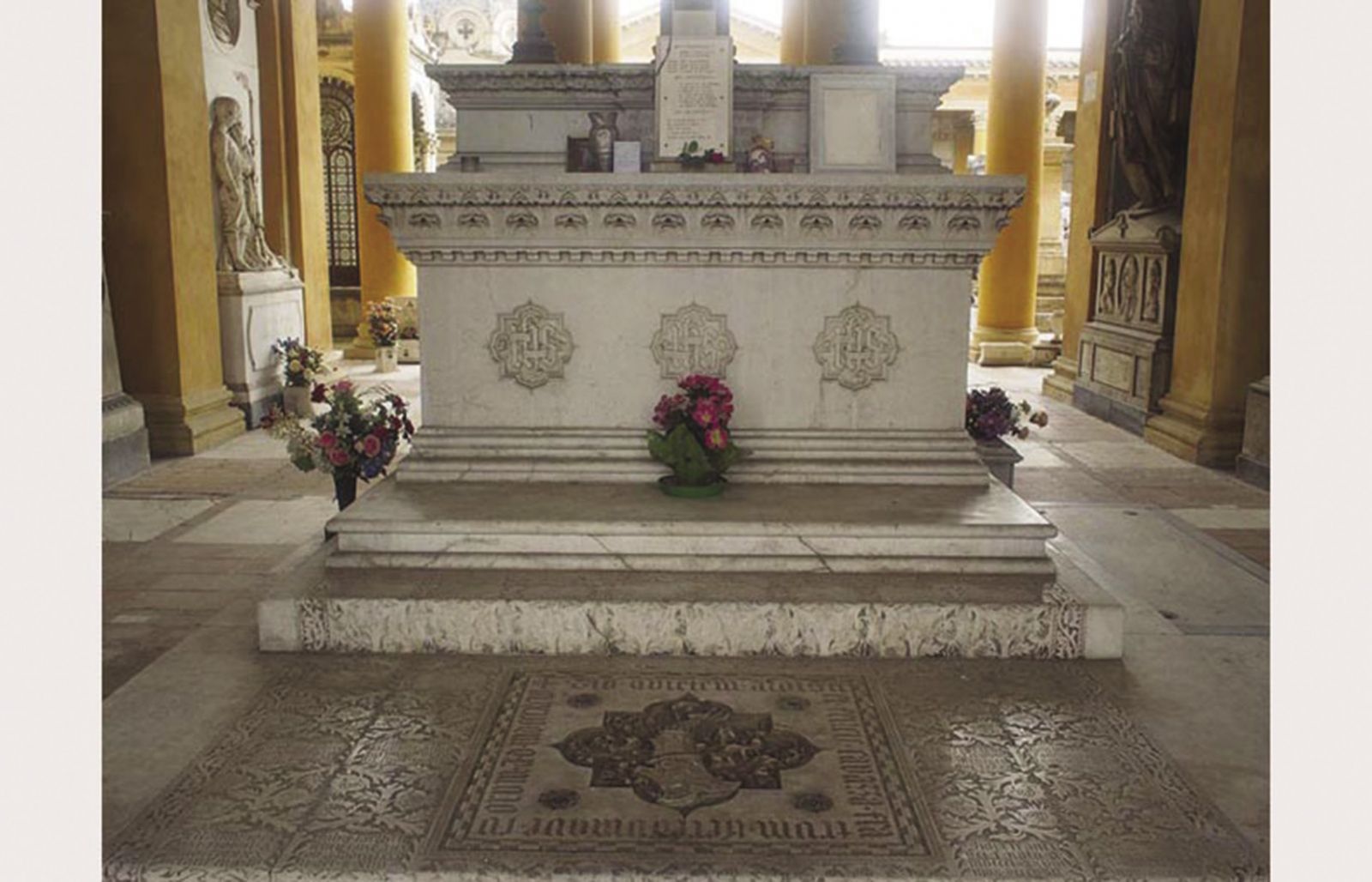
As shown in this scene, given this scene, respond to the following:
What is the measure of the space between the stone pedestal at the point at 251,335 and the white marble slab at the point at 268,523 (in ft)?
9.12

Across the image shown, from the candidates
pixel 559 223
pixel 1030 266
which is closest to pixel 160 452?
pixel 559 223

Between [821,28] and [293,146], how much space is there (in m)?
5.35

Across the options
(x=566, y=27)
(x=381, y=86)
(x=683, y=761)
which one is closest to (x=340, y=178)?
(x=381, y=86)

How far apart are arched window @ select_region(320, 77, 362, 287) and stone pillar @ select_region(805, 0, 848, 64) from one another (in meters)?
10.5

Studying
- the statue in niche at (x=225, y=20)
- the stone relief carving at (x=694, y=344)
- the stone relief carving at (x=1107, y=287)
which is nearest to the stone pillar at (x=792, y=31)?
the stone relief carving at (x=1107, y=287)

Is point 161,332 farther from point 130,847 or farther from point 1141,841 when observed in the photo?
point 1141,841

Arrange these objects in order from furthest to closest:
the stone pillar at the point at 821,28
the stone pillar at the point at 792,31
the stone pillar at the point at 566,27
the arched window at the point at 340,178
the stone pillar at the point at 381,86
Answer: the arched window at the point at 340,178 → the stone pillar at the point at 381,86 → the stone pillar at the point at 792,31 → the stone pillar at the point at 566,27 → the stone pillar at the point at 821,28

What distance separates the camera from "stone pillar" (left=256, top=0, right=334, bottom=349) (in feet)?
37.3

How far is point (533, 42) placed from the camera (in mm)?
5961

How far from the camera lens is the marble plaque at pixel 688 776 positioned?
2.89 metres

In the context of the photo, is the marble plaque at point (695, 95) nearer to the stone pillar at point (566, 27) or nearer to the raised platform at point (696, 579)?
the raised platform at point (696, 579)

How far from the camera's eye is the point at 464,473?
506 cm

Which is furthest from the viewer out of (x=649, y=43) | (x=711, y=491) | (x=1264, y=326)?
(x=649, y=43)

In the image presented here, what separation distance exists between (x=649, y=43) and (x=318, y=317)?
70.9 ft
